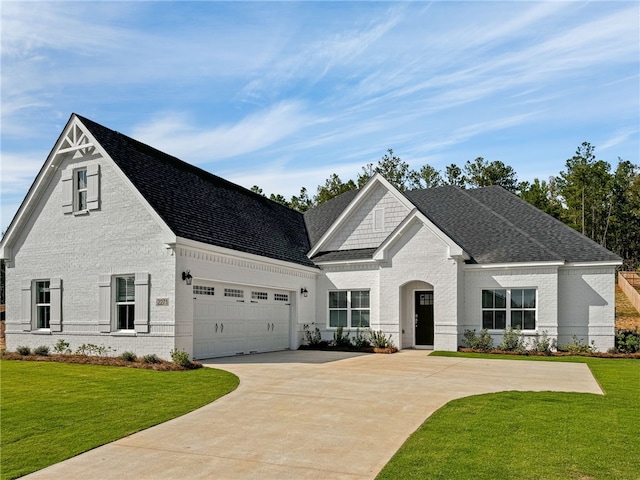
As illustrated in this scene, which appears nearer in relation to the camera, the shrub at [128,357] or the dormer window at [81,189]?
the shrub at [128,357]

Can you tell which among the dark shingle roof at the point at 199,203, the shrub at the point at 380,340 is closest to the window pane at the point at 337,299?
the dark shingle roof at the point at 199,203

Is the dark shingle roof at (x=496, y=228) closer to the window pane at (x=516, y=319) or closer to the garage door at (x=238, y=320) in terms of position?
the window pane at (x=516, y=319)

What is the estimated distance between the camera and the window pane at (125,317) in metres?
17.0

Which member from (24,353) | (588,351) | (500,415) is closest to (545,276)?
(588,351)

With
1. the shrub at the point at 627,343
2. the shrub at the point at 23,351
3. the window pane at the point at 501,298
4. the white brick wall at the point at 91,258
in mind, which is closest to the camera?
the white brick wall at the point at 91,258

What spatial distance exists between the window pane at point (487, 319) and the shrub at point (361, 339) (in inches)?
187

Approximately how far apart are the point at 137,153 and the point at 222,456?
572 inches

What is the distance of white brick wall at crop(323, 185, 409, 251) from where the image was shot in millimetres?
24141

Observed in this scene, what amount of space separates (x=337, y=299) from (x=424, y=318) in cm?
389

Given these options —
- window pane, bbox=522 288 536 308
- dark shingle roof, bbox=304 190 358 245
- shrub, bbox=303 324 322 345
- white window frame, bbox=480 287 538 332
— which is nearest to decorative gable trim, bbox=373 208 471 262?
white window frame, bbox=480 287 538 332

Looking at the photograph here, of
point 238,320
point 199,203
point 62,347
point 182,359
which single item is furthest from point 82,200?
point 182,359

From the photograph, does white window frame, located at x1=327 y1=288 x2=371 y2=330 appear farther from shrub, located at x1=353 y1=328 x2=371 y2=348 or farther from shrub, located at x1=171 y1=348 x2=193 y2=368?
shrub, located at x1=171 y1=348 x2=193 y2=368

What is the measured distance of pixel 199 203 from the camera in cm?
1942

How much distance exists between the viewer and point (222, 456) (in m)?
6.78
